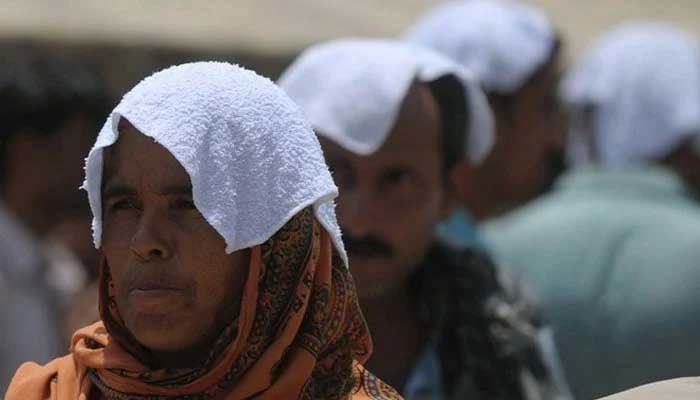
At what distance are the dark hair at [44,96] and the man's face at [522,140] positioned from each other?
5.48ft

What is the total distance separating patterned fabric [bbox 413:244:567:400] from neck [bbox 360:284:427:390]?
38mm

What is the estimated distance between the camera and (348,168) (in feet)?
15.2

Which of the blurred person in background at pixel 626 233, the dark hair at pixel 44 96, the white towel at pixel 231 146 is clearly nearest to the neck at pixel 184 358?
the white towel at pixel 231 146

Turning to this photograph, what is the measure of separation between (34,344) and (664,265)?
202 centimetres

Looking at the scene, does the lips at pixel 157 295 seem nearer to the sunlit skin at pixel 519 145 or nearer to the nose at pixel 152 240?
the nose at pixel 152 240

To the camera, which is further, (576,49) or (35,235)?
(576,49)

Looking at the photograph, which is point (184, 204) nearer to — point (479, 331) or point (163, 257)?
point (163, 257)

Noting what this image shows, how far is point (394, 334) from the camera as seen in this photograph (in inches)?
185

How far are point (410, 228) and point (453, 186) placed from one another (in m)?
0.29

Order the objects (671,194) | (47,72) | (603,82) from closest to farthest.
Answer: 1. (671,194)
2. (603,82)
3. (47,72)

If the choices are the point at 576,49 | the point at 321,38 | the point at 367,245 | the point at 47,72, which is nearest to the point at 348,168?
the point at 367,245

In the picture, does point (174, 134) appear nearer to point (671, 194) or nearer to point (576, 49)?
point (671, 194)

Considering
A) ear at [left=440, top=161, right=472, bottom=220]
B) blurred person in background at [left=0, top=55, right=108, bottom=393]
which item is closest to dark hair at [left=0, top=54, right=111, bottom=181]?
blurred person in background at [left=0, top=55, right=108, bottom=393]

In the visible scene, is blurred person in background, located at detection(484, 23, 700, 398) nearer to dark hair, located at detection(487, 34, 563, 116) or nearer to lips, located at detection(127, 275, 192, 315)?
dark hair, located at detection(487, 34, 563, 116)
